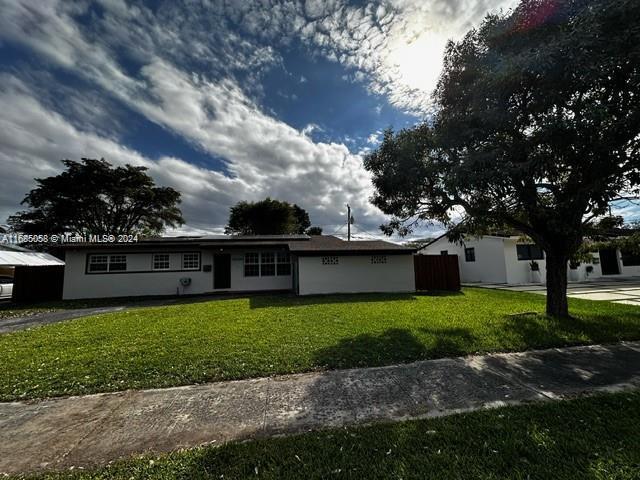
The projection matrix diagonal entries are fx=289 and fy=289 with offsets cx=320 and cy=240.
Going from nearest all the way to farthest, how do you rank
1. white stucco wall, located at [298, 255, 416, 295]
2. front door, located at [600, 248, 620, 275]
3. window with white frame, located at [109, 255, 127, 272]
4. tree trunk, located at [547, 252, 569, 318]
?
1. tree trunk, located at [547, 252, 569, 318]
2. white stucco wall, located at [298, 255, 416, 295]
3. window with white frame, located at [109, 255, 127, 272]
4. front door, located at [600, 248, 620, 275]

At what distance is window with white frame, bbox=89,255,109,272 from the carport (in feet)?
5.27

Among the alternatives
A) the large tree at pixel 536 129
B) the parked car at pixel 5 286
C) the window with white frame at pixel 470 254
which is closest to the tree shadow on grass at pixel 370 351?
the large tree at pixel 536 129

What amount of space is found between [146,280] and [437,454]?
1615cm

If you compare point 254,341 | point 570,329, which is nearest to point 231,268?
point 254,341

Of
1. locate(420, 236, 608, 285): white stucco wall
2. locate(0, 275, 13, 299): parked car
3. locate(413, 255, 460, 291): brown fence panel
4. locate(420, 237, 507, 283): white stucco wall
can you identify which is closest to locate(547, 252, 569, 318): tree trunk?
locate(413, 255, 460, 291): brown fence panel

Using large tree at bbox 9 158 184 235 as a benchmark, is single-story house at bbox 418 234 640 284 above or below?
below

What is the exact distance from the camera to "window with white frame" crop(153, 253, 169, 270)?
15.2m

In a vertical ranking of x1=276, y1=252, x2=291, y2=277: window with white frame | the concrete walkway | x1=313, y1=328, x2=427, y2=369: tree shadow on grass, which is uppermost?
x1=276, y1=252, x2=291, y2=277: window with white frame

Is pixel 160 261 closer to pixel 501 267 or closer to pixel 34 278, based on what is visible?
pixel 34 278

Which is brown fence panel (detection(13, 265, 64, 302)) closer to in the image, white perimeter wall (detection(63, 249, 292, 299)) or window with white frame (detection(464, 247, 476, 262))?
white perimeter wall (detection(63, 249, 292, 299))

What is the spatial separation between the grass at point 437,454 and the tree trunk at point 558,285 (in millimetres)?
5305

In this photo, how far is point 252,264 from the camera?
15.9 meters

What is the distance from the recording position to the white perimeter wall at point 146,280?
47.3ft

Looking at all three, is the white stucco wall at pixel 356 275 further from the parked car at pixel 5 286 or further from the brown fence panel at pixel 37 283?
the parked car at pixel 5 286
